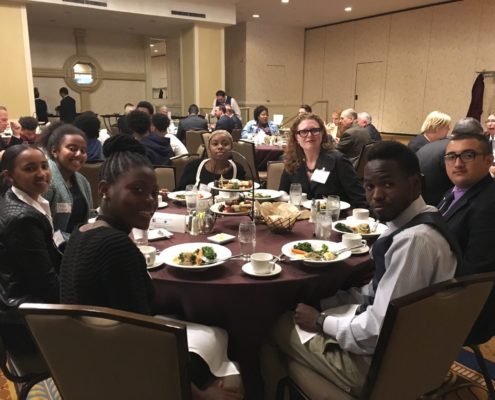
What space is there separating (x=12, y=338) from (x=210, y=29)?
1046 cm

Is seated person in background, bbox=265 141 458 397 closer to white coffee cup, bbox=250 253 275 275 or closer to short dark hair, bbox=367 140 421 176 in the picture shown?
short dark hair, bbox=367 140 421 176

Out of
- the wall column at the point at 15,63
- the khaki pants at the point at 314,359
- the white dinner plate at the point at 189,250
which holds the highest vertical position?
the wall column at the point at 15,63

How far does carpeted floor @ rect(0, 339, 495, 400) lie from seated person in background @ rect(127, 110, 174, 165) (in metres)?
2.39

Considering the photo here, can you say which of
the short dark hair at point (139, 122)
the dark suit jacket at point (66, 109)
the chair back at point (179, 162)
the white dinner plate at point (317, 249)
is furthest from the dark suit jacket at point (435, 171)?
the dark suit jacket at point (66, 109)

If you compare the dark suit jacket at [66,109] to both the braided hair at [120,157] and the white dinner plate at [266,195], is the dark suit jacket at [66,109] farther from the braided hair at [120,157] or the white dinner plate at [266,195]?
the braided hair at [120,157]

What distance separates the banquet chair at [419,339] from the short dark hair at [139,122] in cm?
335

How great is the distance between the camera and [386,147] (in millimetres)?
1496

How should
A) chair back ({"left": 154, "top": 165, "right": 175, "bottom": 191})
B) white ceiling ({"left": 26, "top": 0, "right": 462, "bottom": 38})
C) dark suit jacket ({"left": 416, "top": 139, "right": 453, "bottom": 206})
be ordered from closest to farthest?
dark suit jacket ({"left": 416, "top": 139, "right": 453, "bottom": 206}) < chair back ({"left": 154, "top": 165, "right": 175, "bottom": 191}) < white ceiling ({"left": 26, "top": 0, "right": 462, "bottom": 38})

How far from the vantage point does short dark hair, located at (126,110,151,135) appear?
4242 millimetres

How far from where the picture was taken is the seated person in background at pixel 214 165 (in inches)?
129

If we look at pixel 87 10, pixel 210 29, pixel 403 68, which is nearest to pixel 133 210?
pixel 87 10

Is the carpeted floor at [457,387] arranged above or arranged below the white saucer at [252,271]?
below

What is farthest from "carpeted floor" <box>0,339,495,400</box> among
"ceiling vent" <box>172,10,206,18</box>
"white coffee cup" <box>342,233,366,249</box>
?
"ceiling vent" <box>172,10,206,18</box>

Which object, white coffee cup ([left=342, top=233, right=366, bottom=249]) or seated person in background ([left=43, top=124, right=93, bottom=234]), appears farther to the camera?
seated person in background ([left=43, top=124, right=93, bottom=234])
